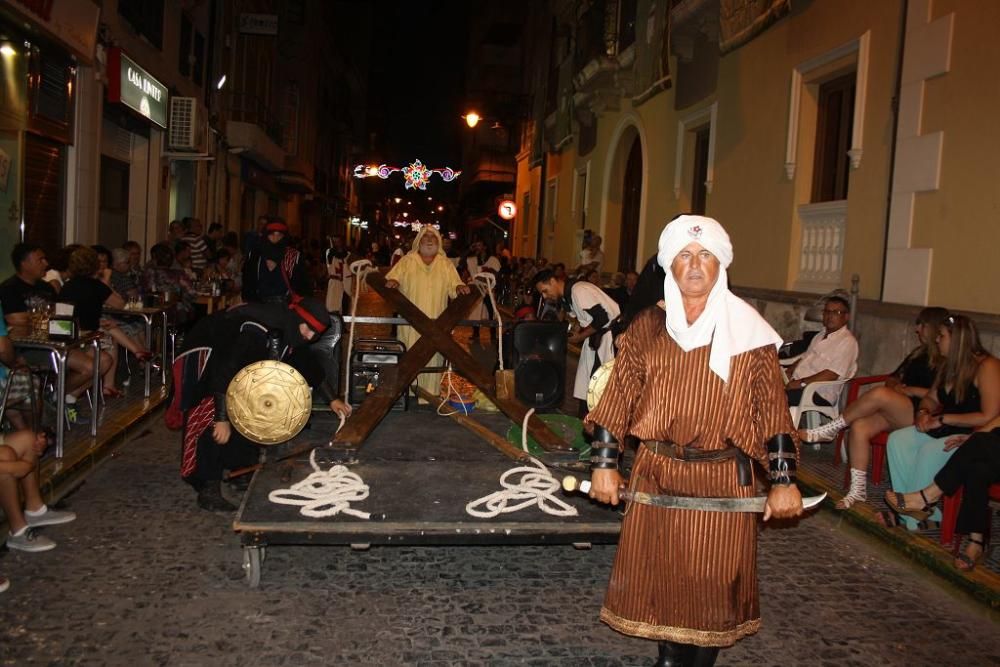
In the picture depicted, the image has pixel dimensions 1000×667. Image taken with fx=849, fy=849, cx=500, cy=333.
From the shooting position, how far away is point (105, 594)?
429 centimetres

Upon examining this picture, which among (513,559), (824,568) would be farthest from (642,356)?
(824,568)

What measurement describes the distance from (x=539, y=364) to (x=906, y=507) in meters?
3.37

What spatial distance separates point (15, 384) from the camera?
5344 mm

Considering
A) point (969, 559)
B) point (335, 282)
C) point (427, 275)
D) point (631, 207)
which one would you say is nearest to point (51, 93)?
point (427, 275)

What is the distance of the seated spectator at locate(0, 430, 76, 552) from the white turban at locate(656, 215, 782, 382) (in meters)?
3.69

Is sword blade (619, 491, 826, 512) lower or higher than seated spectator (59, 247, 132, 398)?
lower

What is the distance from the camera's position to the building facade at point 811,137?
7.12 meters

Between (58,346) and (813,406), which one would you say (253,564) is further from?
(813,406)

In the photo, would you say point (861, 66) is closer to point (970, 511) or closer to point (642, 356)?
point (970, 511)

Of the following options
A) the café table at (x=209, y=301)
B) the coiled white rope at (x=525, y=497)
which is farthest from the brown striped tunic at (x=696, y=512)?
the café table at (x=209, y=301)

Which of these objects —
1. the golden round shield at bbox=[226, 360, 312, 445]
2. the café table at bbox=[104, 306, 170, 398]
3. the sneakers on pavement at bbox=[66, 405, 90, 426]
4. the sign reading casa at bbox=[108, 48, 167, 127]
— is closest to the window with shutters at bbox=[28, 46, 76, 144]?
the sign reading casa at bbox=[108, 48, 167, 127]

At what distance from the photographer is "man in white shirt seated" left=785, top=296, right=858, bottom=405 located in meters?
7.56

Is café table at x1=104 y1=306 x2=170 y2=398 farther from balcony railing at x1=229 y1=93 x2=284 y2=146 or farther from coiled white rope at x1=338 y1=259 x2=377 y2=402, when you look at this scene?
balcony railing at x1=229 y1=93 x2=284 y2=146

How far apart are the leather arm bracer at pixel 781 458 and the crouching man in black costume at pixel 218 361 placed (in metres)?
3.18
